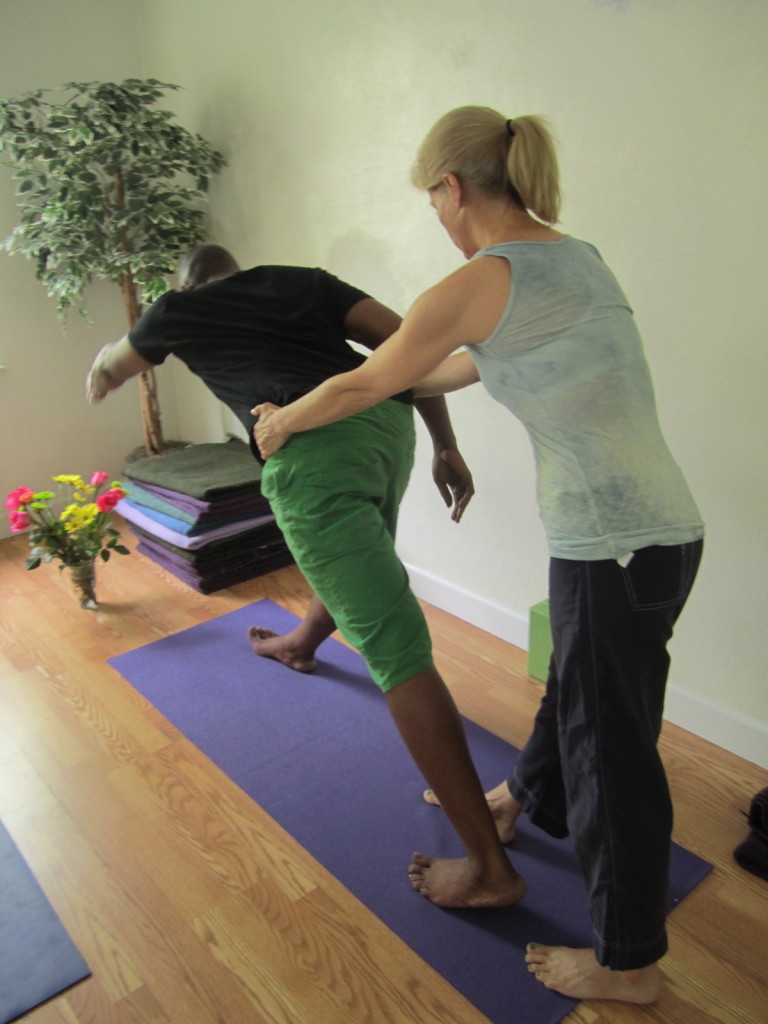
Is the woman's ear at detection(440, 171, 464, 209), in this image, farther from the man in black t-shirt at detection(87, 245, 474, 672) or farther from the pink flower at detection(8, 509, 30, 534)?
the pink flower at detection(8, 509, 30, 534)

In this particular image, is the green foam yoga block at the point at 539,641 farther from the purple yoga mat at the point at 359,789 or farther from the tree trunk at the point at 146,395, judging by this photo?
the tree trunk at the point at 146,395

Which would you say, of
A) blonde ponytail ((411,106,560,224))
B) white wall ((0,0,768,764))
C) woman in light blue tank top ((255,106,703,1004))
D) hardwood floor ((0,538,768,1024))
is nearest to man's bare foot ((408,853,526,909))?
hardwood floor ((0,538,768,1024))

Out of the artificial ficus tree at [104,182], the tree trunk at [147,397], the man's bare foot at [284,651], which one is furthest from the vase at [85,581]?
the artificial ficus tree at [104,182]

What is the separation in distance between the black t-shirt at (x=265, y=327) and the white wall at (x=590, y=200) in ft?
2.31

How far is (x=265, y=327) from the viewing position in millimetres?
1594

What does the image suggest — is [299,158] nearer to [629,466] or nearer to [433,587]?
[433,587]

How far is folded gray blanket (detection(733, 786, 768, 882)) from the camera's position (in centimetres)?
151

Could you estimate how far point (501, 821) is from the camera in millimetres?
1592

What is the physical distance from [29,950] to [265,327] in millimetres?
1268

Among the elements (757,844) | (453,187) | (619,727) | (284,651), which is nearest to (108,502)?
(284,651)

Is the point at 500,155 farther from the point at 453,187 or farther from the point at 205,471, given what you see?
the point at 205,471

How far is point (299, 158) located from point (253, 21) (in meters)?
0.51

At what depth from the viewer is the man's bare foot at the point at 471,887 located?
4.65ft

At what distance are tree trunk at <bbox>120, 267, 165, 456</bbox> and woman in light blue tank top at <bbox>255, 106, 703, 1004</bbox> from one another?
237cm
